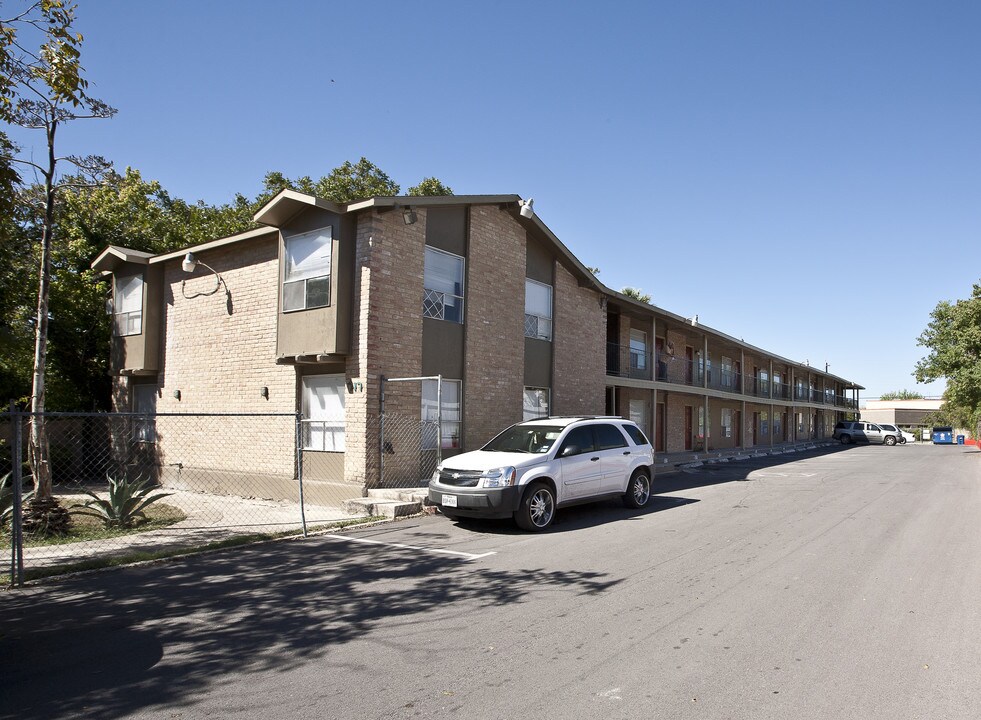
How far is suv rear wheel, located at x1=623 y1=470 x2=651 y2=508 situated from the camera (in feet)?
39.7

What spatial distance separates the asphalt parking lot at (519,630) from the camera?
4.04m

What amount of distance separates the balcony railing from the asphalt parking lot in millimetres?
13941

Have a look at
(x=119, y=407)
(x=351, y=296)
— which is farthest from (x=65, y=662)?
(x=119, y=407)

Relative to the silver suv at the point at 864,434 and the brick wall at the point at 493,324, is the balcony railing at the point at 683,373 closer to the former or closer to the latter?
the brick wall at the point at 493,324

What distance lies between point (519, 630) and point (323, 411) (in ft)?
30.5

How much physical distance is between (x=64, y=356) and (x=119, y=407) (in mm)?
2059

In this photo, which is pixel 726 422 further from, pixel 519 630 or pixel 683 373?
pixel 519 630

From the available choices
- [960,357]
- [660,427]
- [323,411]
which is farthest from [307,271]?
[960,357]

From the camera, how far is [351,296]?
13109 mm

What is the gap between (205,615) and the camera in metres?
5.84

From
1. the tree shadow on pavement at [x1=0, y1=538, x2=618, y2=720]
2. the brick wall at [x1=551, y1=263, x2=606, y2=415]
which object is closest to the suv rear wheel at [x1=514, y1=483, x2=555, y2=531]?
the tree shadow on pavement at [x1=0, y1=538, x2=618, y2=720]

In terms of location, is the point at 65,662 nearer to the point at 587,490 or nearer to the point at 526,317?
the point at 587,490

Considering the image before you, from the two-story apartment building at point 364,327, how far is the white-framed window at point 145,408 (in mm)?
75

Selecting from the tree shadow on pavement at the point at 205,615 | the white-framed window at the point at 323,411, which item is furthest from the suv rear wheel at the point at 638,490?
the white-framed window at the point at 323,411
